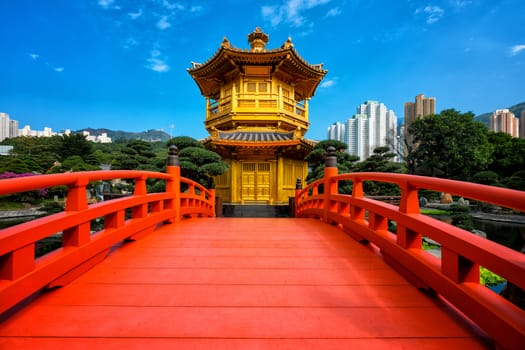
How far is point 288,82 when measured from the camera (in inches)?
584

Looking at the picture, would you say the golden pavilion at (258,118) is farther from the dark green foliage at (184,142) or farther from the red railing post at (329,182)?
the red railing post at (329,182)

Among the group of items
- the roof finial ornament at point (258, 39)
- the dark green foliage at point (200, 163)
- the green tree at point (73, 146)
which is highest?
the roof finial ornament at point (258, 39)

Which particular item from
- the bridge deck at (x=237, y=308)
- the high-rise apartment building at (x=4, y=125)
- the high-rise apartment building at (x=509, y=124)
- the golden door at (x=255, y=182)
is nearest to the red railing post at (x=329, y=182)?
the bridge deck at (x=237, y=308)

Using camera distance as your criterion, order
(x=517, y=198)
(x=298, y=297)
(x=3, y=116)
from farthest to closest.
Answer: (x=3, y=116) → (x=298, y=297) → (x=517, y=198)

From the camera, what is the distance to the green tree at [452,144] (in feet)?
65.1

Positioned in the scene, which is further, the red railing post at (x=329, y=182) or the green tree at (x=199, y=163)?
the green tree at (x=199, y=163)

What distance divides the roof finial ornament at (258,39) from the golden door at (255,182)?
7.92 metres

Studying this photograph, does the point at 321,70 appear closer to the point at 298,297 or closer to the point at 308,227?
the point at 308,227

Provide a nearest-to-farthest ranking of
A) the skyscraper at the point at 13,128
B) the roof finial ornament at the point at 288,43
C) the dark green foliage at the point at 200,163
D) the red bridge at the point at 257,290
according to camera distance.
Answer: the red bridge at the point at 257,290 < the dark green foliage at the point at 200,163 < the roof finial ornament at the point at 288,43 < the skyscraper at the point at 13,128

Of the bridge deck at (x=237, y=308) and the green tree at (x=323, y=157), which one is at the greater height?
the green tree at (x=323, y=157)

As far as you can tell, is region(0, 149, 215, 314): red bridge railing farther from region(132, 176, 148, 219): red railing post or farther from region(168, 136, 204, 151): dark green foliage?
region(168, 136, 204, 151): dark green foliage

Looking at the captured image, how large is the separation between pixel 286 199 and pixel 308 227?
353 inches

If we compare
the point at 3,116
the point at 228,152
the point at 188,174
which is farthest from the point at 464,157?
the point at 3,116

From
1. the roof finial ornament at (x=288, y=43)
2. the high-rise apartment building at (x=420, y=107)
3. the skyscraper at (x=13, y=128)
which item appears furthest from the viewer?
the skyscraper at (x=13, y=128)
